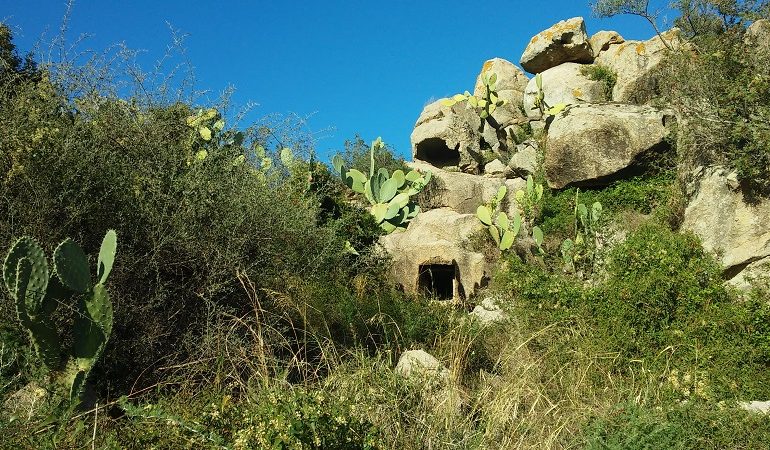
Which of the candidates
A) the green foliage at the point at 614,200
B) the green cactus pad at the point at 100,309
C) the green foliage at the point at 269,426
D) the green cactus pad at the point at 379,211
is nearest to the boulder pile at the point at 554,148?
the green foliage at the point at 614,200

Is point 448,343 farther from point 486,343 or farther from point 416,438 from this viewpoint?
point 416,438

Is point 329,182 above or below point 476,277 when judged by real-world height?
above

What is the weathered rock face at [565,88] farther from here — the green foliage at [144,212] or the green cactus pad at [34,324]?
the green cactus pad at [34,324]

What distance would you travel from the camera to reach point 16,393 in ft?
16.0

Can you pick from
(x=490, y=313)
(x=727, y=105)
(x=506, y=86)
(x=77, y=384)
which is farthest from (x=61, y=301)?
(x=506, y=86)

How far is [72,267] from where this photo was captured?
15.6 feet

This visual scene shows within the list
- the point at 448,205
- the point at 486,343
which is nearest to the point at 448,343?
the point at 486,343

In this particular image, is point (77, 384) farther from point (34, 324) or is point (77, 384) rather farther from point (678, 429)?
point (678, 429)

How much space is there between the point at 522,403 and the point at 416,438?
1.24m

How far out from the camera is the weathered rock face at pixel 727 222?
9375mm

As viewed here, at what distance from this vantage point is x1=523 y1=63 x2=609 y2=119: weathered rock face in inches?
682

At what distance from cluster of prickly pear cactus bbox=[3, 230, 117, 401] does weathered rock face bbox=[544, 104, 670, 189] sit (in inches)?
423

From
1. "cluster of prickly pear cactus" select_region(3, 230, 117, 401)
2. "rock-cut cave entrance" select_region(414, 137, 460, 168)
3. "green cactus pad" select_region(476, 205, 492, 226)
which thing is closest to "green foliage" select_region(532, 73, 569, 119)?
"rock-cut cave entrance" select_region(414, 137, 460, 168)

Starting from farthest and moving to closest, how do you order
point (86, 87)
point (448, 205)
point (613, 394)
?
point (448, 205) < point (86, 87) < point (613, 394)
